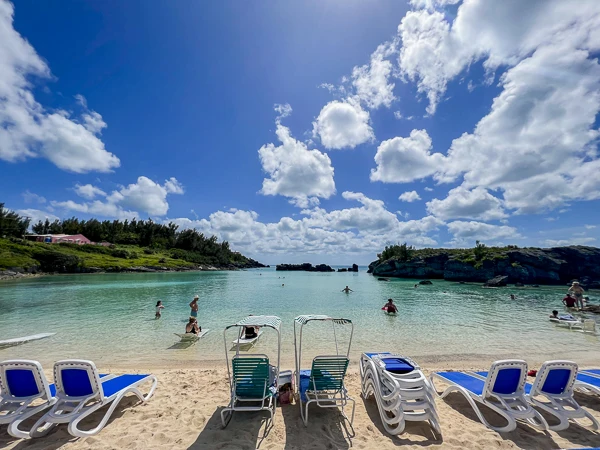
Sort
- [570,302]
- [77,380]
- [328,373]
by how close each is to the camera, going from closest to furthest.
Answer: [77,380] < [328,373] < [570,302]

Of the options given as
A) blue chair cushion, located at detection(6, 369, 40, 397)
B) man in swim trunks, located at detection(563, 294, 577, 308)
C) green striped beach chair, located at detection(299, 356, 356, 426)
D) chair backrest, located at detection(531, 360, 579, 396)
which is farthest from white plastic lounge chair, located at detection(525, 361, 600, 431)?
man in swim trunks, located at detection(563, 294, 577, 308)

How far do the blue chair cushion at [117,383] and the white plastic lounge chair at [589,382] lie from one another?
1079 centimetres

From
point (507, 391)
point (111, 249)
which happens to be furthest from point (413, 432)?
point (111, 249)

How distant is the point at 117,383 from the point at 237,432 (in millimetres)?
3195

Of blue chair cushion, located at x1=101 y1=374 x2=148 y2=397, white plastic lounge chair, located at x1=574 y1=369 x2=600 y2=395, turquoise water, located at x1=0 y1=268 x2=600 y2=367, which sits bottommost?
turquoise water, located at x1=0 y1=268 x2=600 y2=367

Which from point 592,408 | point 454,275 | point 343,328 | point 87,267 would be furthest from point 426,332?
point 87,267

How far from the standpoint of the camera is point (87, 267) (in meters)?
69.8

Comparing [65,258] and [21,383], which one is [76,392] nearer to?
[21,383]

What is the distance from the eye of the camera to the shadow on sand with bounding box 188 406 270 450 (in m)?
4.72

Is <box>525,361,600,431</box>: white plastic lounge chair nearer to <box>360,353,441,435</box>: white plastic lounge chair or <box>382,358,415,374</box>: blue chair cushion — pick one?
<box>360,353,441,435</box>: white plastic lounge chair

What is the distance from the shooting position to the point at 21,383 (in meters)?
5.12

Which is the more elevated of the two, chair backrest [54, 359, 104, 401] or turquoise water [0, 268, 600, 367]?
chair backrest [54, 359, 104, 401]

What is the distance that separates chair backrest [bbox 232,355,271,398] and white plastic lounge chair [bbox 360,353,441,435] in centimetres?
244

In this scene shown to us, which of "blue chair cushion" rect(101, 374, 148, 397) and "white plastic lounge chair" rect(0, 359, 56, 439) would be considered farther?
"blue chair cushion" rect(101, 374, 148, 397)
